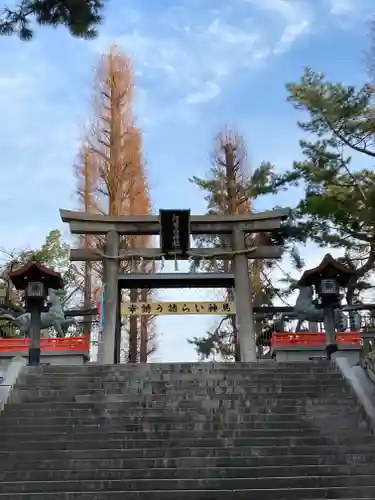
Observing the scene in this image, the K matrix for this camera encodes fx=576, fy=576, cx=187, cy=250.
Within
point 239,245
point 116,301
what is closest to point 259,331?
point 239,245

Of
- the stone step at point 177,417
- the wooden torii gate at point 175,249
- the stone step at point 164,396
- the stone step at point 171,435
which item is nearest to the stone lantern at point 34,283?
the stone step at point 164,396

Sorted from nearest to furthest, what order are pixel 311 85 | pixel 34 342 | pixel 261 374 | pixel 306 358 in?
pixel 261 374 → pixel 34 342 → pixel 306 358 → pixel 311 85

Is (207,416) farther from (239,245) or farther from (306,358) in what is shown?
(239,245)

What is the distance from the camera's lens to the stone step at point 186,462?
8.01 meters

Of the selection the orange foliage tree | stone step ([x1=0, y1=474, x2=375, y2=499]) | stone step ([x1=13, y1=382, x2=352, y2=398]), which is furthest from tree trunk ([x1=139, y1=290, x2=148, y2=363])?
stone step ([x1=0, y1=474, x2=375, y2=499])

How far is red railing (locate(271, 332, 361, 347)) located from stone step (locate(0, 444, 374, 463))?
19.7 ft

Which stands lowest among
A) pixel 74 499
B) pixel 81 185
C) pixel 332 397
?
pixel 74 499

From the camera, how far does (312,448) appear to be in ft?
27.5

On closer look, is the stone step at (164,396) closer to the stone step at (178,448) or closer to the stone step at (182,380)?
the stone step at (182,380)

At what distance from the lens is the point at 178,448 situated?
843 centimetres

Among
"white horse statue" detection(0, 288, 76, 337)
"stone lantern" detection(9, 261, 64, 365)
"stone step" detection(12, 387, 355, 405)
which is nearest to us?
"stone step" detection(12, 387, 355, 405)

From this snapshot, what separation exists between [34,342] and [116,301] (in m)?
3.10

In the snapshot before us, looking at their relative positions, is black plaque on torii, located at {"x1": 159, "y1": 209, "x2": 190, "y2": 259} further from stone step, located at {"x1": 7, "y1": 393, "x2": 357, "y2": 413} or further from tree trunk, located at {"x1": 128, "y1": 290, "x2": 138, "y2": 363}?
stone step, located at {"x1": 7, "y1": 393, "x2": 357, "y2": 413}

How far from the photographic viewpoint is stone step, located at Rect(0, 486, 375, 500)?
23.9ft
